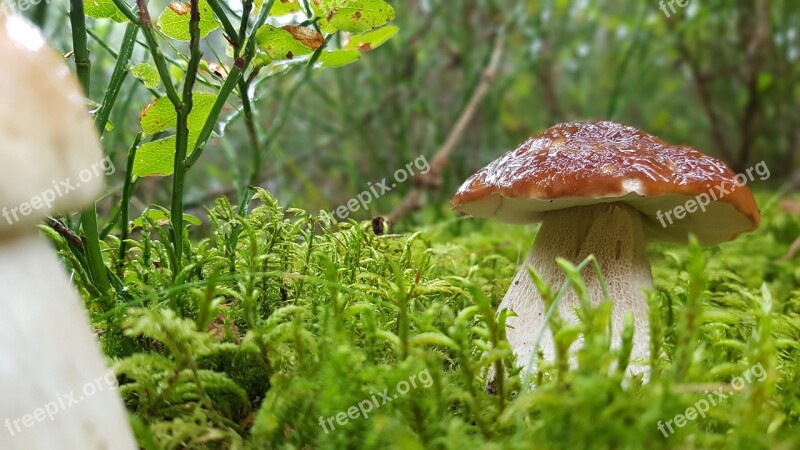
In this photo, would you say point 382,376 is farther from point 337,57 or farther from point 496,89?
point 496,89

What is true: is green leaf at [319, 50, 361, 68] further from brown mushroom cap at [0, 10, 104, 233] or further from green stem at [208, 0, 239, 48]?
brown mushroom cap at [0, 10, 104, 233]

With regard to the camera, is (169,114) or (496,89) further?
(496,89)

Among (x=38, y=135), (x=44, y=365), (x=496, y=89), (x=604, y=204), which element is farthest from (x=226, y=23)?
(x=496, y=89)

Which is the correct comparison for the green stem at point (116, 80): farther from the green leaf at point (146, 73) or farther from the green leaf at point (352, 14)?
the green leaf at point (352, 14)

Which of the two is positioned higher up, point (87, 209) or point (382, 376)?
point (87, 209)

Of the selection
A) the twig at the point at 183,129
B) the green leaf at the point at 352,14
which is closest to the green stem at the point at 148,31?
the twig at the point at 183,129

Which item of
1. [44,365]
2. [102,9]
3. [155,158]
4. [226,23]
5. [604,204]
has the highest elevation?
[102,9]

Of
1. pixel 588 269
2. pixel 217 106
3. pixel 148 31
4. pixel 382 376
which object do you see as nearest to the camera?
pixel 382 376
